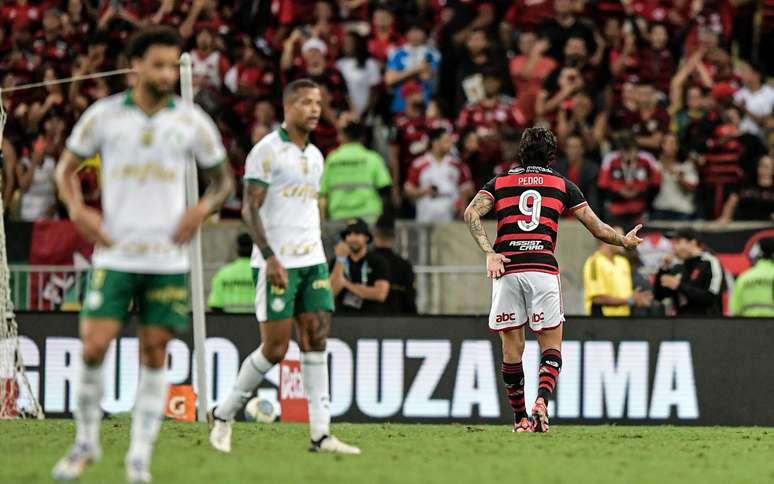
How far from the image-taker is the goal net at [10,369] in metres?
Result: 14.2

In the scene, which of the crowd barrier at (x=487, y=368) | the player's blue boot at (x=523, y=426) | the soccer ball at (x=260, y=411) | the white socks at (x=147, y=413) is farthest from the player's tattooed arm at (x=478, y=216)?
the white socks at (x=147, y=413)

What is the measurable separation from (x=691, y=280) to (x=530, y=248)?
5059 mm

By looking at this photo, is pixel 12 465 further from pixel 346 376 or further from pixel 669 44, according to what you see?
pixel 669 44

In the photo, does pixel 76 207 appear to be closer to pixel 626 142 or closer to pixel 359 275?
pixel 359 275

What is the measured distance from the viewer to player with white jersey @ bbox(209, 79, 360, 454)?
976 cm

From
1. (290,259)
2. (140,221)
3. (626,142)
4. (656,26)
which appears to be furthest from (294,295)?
(656,26)

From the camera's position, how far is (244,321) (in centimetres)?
1571

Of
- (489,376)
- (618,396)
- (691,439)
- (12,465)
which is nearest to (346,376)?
(489,376)

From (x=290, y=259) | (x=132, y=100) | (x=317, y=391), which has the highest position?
(x=132, y=100)

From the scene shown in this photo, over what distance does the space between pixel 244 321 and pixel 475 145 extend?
17.5 ft

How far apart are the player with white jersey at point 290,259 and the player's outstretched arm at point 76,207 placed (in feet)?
6.35

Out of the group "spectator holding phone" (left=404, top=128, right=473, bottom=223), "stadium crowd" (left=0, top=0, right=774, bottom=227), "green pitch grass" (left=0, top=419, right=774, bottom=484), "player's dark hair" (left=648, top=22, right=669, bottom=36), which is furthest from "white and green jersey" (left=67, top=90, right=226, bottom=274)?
"player's dark hair" (left=648, top=22, right=669, bottom=36)

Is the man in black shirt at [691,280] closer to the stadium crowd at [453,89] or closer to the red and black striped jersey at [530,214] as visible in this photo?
the stadium crowd at [453,89]

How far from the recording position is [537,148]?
1212 centimetres
